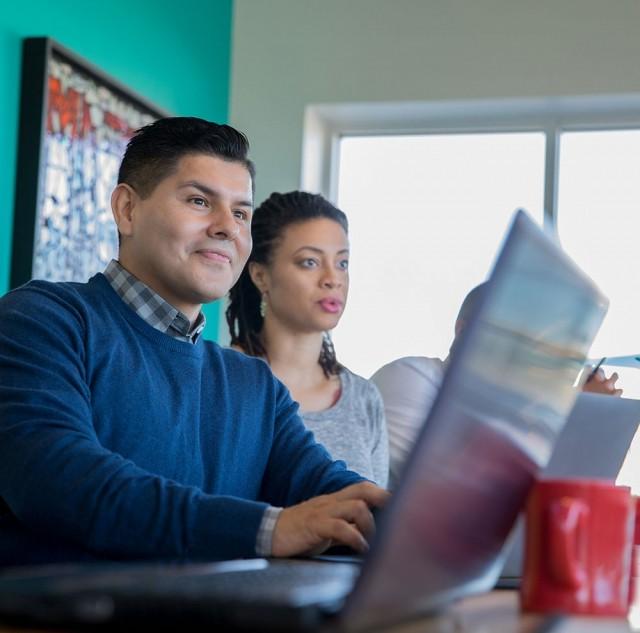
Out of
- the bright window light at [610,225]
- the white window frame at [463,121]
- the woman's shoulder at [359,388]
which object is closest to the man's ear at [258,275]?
the woman's shoulder at [359,388]

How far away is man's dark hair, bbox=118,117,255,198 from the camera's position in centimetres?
170

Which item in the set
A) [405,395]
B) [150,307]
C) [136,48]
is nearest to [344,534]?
[150,307]

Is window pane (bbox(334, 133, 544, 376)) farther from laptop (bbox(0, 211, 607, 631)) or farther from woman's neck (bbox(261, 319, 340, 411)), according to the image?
laptop (bbox(0, 211, 607, 631))

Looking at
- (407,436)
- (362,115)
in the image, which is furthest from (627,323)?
(407,436)

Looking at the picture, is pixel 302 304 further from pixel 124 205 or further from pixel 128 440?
pixel 128 440

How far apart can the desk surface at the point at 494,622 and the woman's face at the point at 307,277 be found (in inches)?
A: 72.1

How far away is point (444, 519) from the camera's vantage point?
2.33 ft

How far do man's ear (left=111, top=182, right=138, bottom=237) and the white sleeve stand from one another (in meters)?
0.97

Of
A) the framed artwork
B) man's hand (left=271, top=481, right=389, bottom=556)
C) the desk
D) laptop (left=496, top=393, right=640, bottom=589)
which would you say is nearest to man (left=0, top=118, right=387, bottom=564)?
man's hand (left=271, top=481, right=389, bottom=556)

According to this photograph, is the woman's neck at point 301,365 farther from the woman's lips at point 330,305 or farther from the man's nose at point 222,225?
the man's nose at point 222,225

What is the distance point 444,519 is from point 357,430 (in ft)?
6.00

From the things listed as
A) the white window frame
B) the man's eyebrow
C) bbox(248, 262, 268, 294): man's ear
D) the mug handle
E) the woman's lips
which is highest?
the white window frame

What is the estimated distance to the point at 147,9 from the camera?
3.63 m

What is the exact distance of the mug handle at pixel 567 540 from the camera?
33.9 inches
